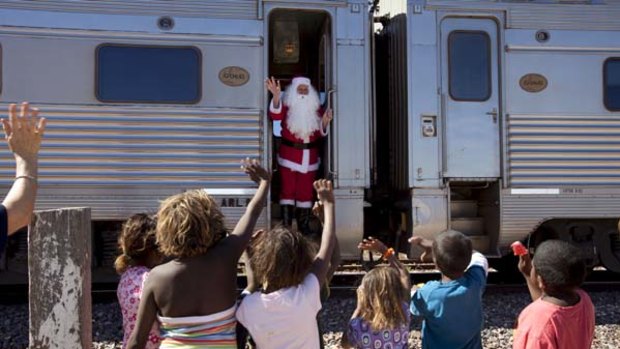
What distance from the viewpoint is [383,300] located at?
2.93m

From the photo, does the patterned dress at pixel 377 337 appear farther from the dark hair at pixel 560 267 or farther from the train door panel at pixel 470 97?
the train door panel at pixel 470 97

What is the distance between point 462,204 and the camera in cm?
689

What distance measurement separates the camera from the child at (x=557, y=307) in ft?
8.25

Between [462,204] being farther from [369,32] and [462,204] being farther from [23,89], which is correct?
[23,89]

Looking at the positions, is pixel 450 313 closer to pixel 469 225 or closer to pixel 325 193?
pixel 325 193

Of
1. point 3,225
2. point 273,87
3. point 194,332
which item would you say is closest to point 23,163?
point 3,225

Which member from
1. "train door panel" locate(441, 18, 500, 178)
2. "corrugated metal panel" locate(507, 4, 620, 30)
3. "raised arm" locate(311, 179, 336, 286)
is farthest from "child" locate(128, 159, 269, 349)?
"corrugated metal panel" locate(507, 4, 620, 30)

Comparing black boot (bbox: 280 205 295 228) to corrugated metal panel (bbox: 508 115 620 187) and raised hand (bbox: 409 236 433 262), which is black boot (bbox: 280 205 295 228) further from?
raised hand (bbox: 409 236 433 262)

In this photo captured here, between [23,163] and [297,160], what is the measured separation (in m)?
4.38

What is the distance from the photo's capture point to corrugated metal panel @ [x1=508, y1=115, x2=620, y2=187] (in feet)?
21.5

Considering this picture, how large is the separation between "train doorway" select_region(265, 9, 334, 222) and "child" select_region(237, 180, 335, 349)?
3630 mm

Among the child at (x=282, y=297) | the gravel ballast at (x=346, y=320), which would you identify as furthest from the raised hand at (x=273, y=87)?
the child at (x=282, y=297)

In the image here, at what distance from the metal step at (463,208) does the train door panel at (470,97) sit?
476 millimetres

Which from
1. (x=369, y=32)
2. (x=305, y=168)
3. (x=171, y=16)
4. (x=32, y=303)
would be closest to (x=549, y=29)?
(x=369, y=32)
